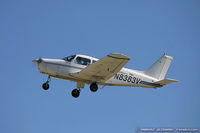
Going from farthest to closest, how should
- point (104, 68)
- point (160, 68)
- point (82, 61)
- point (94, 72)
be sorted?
point (160, 68) < point (82, 61) < point (94, 72) < point (104, 68)

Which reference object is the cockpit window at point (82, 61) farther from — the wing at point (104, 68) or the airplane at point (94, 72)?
the wing at point (104, 68)

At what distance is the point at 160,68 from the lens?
68.0 feet

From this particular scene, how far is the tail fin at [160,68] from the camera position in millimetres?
20250

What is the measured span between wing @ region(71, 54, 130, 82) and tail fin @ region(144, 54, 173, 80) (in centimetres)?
399

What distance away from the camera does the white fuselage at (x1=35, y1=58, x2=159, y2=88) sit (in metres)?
17.3

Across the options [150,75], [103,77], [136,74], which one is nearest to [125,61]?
[103,77]

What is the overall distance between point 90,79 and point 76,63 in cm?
123

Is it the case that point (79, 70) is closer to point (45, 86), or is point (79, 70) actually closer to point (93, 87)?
point (93, 87)

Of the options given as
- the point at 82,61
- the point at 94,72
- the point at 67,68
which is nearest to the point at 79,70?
the point at 82,61

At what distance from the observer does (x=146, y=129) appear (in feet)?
54.2

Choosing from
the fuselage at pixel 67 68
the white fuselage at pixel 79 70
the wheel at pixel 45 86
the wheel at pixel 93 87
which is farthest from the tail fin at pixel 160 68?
the wheel at pixel 45 86

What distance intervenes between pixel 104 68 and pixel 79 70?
172cm

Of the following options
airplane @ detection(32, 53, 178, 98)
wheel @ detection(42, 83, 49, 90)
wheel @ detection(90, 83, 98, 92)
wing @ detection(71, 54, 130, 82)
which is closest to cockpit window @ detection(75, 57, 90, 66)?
airplane @ detection(32, 53, 178, 98)

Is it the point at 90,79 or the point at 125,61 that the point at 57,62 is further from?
the point at 125,61
